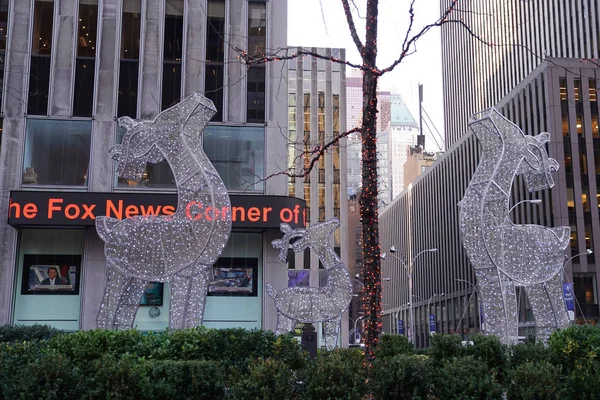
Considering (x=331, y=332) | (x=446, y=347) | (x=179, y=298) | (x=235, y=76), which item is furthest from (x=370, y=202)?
(x=235, y=76)

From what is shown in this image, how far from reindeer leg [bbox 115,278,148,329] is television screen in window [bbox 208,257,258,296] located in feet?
29.3

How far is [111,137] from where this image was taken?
971 inches

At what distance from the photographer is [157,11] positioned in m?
26.1

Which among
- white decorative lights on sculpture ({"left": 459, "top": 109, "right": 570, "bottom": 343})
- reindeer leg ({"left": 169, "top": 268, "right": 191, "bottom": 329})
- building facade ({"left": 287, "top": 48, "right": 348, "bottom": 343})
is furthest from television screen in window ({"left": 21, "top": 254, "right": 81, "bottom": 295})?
building facade ({"left": 287, "top": 48, "right": 348, "bottom": 343})

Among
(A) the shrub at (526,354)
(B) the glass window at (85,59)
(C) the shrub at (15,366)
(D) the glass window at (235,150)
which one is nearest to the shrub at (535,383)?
(A) the shrub at (526,354)

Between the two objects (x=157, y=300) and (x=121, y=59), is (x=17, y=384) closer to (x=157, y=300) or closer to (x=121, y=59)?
(x=157, y=300)

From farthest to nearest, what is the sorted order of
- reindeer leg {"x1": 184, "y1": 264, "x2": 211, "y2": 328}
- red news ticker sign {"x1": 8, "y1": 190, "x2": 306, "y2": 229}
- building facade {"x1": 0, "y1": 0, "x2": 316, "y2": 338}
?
1. building facade {"x1": 0, "y1": 0, "x2": 316, "y2": 338}
2. red news ticker sign {"x1": 8, "y1": 190, "x2": 306, "y2": 229}
3. reindeer leg {"x1": 184, "y1": 264, "x2": 211, "y2": 328}

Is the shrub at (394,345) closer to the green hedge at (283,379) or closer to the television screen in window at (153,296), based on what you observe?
the green hedge at (283,379)

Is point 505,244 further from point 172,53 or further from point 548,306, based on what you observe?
point 172,53

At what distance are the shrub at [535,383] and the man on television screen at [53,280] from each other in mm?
18745

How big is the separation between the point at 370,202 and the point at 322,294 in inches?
280

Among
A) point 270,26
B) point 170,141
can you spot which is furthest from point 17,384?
point 270,26

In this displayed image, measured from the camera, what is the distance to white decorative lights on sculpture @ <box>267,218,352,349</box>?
18.0m

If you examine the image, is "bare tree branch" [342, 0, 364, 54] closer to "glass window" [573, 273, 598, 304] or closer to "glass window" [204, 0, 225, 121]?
"glass window" [204, 0, 225, 121]
